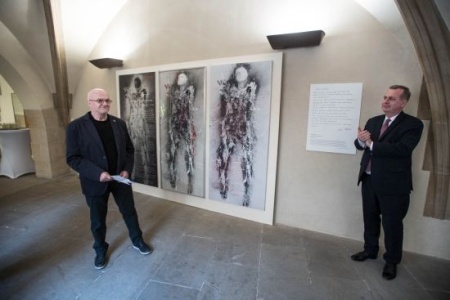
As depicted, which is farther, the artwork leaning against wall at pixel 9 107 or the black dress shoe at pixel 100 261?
the artwork leaning against wall at pixel 9 107

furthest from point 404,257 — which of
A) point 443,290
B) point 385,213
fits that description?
point 385,213

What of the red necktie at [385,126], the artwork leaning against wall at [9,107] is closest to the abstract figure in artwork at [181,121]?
the red necktie at [385,126]

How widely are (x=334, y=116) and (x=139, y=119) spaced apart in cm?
304

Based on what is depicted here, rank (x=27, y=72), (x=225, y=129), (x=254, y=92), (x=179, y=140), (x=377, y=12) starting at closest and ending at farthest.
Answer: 1. (x=377, y=12)
2. (x=254, y=92)
3. (x=225, y=129)
4. (x=179, y=140)
5. (x=27, y=72)

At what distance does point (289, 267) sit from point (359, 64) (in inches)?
89.1

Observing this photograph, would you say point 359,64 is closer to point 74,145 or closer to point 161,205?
point 74,145

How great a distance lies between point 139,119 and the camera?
3828mm

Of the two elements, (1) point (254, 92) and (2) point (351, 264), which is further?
(1) point (254, 92)

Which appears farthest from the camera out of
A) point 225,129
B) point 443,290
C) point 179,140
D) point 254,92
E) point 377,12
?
point 179,140

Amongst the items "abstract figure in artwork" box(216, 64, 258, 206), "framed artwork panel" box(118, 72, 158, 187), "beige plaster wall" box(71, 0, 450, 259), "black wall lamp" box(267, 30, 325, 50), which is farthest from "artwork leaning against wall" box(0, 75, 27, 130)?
"black wall lamp" box(267, 30, 325, 50)

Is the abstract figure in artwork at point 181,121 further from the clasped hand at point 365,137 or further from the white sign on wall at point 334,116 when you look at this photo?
the clasped hand at point 365,137

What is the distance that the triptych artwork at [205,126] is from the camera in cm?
284

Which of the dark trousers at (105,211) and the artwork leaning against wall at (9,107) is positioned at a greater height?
the artwork leaning against wall at (9,107)

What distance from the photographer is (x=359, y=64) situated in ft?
7.83
